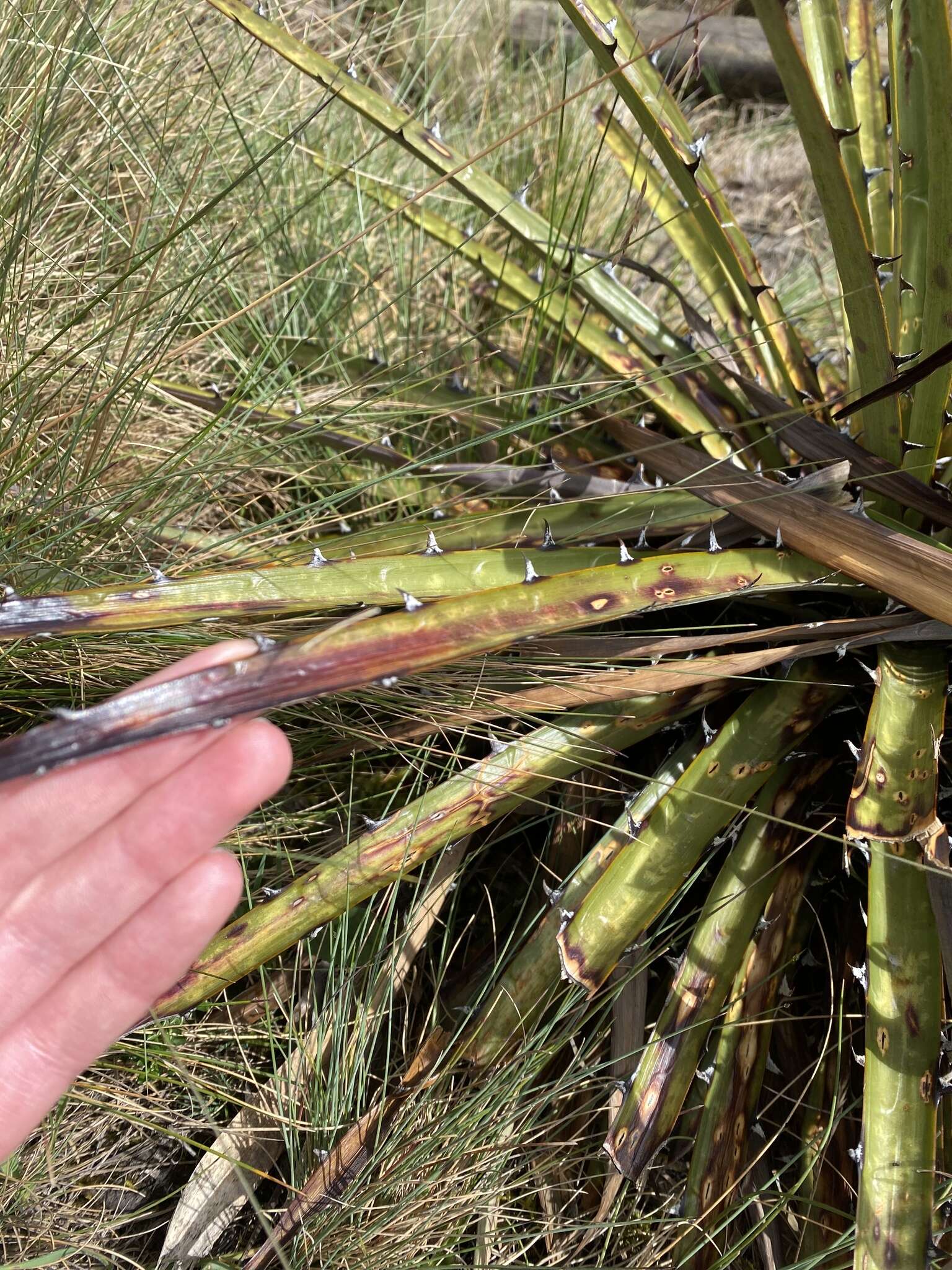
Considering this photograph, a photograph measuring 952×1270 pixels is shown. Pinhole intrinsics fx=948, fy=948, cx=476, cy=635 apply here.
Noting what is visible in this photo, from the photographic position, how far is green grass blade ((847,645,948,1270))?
1017mm

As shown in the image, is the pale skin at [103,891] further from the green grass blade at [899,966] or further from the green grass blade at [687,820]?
the green grass blade at [899,966]

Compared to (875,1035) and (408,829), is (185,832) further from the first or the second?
(875,1035)

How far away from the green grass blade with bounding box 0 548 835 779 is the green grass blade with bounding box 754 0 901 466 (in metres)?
0.49

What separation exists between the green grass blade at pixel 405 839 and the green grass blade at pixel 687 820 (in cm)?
9

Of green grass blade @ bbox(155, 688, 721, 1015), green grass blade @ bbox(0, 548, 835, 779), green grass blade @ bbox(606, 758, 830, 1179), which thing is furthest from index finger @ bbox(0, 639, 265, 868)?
green grass blade @ bbox(606, 758, 830, 1179)

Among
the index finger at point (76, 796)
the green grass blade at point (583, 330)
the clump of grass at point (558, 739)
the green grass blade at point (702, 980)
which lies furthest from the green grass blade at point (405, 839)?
the green grass blade at point (583, 330)

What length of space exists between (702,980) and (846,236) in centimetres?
92

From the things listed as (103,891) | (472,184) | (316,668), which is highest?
(472,184)

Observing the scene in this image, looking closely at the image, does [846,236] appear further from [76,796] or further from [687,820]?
[76,796]

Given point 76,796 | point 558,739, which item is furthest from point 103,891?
point 558,739

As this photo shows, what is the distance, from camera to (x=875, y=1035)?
1103 millimetres

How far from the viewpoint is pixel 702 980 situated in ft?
4.06

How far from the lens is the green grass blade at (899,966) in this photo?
1.02 m

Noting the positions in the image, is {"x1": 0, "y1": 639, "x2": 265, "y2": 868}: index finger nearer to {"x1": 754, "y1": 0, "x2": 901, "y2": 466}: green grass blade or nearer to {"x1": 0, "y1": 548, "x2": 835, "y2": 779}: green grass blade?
{"x1": 0, "y1": 548, "x2": 835, "y2": 779}: green grass blade
